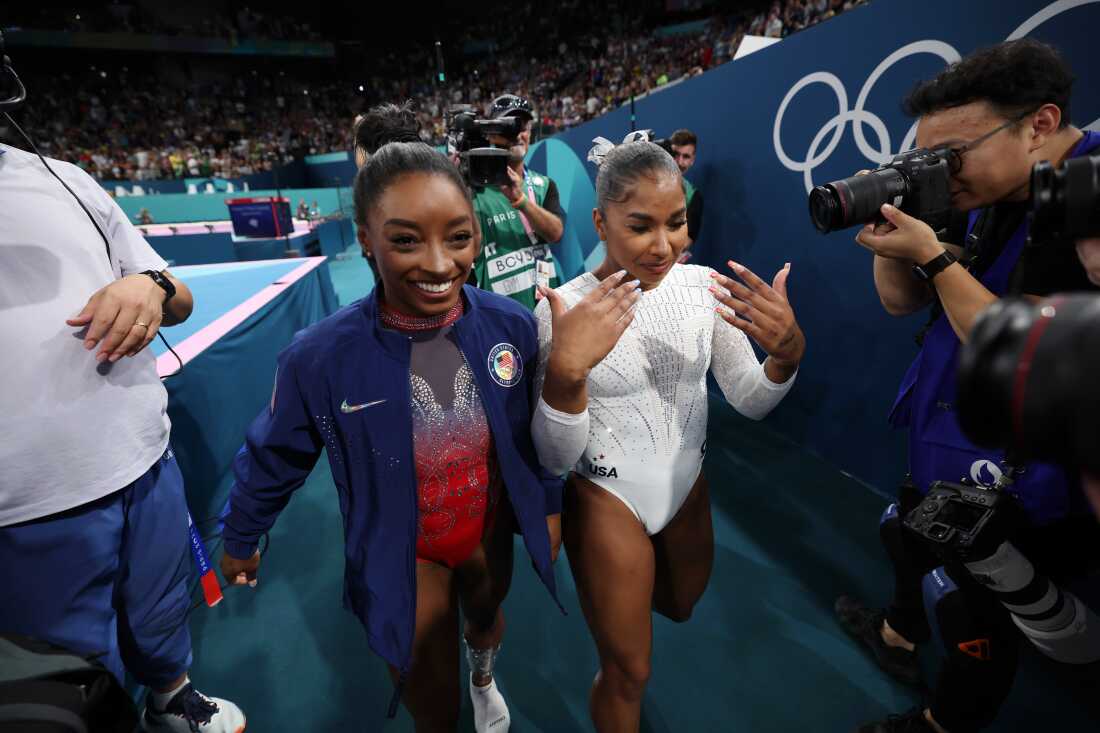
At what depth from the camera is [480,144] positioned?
2311 mm

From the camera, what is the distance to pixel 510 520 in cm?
144

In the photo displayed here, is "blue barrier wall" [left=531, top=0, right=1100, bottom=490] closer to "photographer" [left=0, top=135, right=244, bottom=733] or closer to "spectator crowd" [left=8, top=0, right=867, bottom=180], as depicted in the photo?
"photographer" [left=0, top=135, right=244, bottom=733]

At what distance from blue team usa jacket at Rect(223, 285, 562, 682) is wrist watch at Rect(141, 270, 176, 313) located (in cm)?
46

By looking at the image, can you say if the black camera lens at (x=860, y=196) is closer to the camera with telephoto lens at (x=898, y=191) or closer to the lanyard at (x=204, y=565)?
the camera with telephoto lens at (x=898, y=191)

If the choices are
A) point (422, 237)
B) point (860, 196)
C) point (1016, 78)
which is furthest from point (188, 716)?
point (1016, 78)

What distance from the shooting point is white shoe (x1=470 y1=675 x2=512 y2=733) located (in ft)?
5.24

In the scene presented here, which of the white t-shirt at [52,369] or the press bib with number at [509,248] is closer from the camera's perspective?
the white t-shirt at [52,369]

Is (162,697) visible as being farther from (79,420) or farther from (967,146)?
(967,146)

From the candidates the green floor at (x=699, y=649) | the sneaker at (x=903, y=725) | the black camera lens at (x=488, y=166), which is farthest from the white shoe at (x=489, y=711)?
the black camera lens at (x=488, y=166)

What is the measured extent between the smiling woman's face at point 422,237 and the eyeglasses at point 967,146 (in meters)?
1.10

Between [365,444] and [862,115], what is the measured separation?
105 inches

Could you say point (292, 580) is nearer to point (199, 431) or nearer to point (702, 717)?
point (199, 431)

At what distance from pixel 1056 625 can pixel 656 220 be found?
1.26 metres

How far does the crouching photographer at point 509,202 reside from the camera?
87.5 inches
